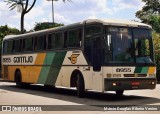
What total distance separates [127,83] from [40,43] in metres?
7.08

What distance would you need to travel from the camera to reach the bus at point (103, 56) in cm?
1555

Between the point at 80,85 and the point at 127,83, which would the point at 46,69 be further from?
the point at 127,83

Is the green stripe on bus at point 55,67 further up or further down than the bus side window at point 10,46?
further down

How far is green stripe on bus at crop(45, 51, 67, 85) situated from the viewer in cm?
1887

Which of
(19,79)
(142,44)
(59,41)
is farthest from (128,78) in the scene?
(19,79)

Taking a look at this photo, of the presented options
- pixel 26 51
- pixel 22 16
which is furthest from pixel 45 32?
pixel 22 16

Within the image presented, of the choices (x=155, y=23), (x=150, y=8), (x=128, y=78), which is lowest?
(x=128, y=78)

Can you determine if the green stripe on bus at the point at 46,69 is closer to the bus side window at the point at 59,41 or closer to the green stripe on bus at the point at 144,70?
the bus side window at the point at 59,41

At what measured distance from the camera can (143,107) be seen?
1348 centimetres

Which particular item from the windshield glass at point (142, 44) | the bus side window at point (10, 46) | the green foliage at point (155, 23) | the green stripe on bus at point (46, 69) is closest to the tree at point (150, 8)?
the green foliage at point (155, 23)

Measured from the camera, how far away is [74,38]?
701 inches

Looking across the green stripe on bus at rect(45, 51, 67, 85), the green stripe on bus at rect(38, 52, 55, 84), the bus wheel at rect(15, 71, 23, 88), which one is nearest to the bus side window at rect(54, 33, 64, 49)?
the green stripe on bus at rect(45, 51, 67, 85)

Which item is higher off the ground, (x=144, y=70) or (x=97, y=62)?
(x=97, y=62)

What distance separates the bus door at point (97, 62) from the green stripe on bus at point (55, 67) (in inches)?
103
